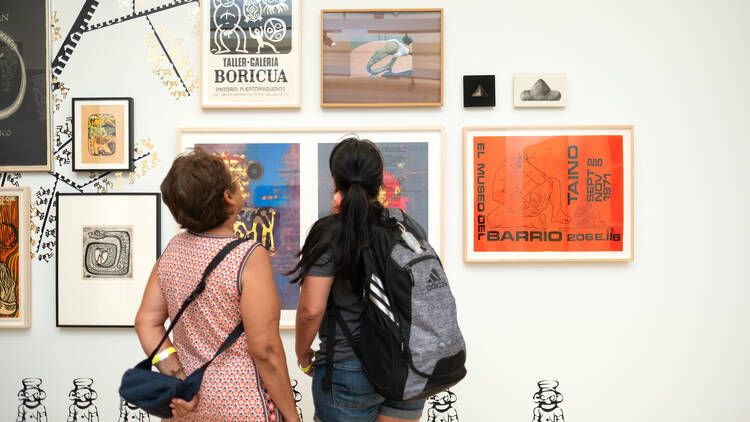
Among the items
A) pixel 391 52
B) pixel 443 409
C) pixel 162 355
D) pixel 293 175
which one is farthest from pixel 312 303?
pixel 391 52

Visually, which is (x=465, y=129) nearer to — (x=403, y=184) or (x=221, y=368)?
(x=403, y=184)

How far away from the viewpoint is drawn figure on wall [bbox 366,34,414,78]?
1.84m

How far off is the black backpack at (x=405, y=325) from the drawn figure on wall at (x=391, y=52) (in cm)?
94

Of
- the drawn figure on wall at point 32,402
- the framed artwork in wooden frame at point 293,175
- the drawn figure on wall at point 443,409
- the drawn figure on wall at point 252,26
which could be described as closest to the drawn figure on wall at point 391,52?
the framed artwork in wooden frame at point 293,175

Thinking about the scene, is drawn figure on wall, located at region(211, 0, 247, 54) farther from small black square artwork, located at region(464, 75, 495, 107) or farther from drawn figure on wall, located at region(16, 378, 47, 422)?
drawn figure on wall, located at region(16, 378, 47, 422)

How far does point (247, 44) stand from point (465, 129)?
988 mm

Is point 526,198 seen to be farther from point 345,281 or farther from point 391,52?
point 345,281

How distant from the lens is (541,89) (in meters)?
1.85

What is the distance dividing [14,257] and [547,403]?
236 cm

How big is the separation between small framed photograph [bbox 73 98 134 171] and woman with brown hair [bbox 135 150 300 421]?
1023 millimetres

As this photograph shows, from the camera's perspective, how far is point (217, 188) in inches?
41.1

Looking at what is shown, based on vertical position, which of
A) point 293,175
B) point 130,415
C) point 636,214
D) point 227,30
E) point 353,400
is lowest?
point 130,415

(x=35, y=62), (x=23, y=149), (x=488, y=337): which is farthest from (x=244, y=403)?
(x=35, y=62)

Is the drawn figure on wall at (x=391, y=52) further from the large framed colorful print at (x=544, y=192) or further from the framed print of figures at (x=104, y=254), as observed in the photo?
the framed print of figures at (x=104, y=254)
